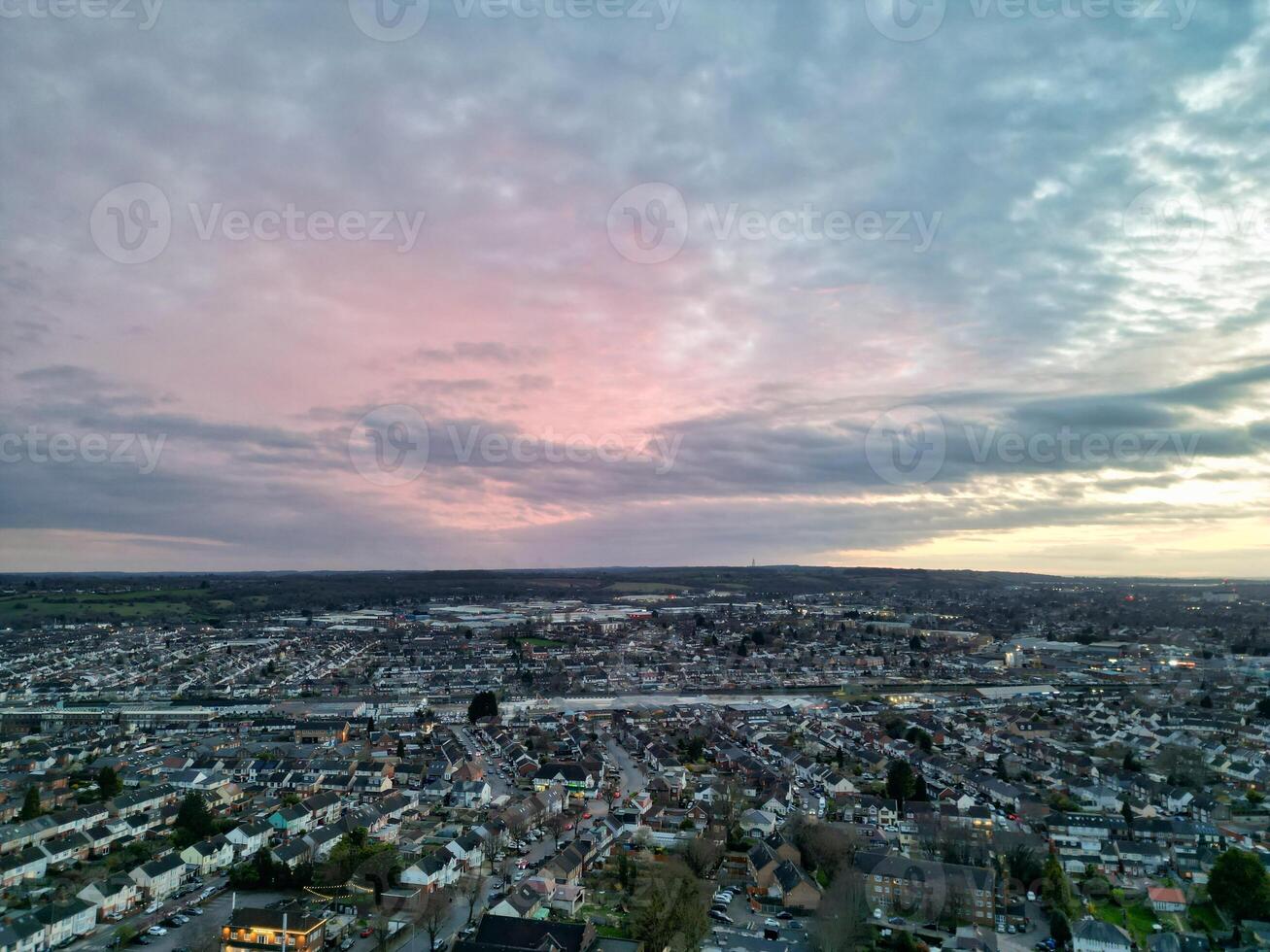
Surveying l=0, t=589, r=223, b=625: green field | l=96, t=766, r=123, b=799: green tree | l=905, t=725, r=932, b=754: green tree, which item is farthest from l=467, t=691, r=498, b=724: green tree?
l=0, t=589, r=223, b=625: green field

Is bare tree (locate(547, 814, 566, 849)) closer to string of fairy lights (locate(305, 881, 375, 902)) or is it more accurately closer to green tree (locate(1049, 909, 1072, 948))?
string of fairy lights (locate(305, 881, 375, 902))

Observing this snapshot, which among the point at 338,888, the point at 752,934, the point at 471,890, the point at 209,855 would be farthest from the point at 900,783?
the point at 209,855

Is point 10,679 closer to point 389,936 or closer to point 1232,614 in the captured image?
point 389,936

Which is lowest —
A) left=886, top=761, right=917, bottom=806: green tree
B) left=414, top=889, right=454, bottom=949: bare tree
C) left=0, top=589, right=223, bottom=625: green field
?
left=0, top=589, right=223, bottom=625: green field

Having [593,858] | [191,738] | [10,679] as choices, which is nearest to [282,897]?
[593,858]

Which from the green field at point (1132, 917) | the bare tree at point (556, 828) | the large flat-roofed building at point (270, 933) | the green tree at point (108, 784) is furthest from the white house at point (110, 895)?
the green field at point (1132, 917)
